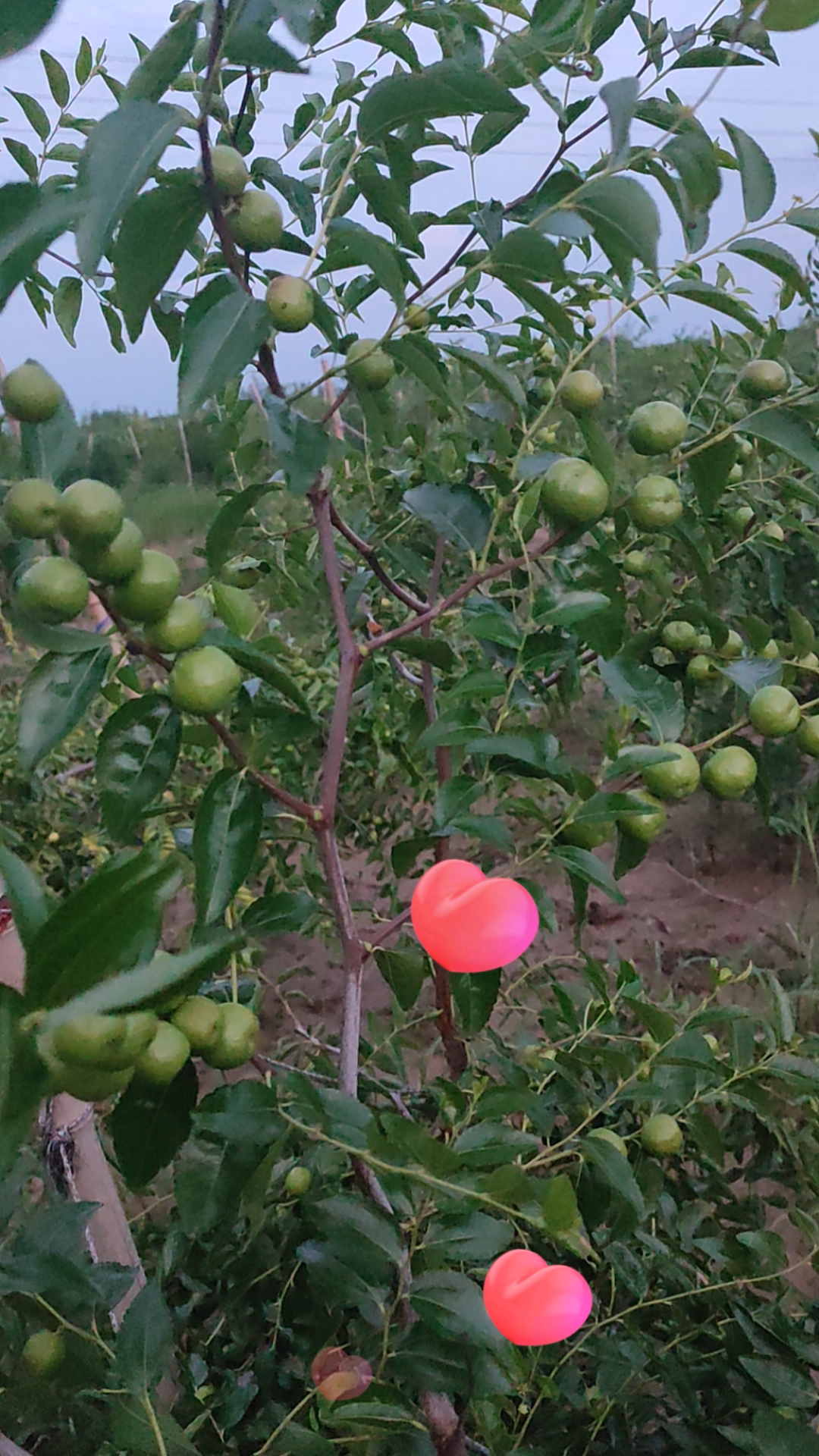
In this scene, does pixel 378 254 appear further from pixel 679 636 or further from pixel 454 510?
pixel 679 636

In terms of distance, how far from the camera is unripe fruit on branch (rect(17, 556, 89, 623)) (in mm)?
397

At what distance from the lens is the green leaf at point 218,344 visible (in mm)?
433

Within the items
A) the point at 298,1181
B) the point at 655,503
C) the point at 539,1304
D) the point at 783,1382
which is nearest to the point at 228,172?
the point at 655,503

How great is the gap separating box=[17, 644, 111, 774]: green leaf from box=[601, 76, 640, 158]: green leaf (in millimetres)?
399

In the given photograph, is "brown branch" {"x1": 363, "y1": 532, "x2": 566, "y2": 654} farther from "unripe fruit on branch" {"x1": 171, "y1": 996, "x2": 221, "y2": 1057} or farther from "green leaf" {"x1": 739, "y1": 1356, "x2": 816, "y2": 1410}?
"green leaf" {"x1": 739, "y1": 1356, "x2": 816, "y2": 1410}

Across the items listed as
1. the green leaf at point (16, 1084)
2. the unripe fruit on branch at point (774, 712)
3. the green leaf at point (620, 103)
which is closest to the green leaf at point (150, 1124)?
the green leaf at point (16, 1084)

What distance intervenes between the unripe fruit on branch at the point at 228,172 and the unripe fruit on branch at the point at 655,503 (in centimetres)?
33

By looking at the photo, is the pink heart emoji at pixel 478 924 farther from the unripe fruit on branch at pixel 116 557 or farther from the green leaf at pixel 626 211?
the green leaf at pixel 626 211

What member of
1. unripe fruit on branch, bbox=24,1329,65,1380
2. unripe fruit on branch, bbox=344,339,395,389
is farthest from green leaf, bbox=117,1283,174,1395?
unripe fruit on branch, bbox=344,339,395,389

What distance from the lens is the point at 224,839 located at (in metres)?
0.51

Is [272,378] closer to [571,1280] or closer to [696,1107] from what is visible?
[571,1280]

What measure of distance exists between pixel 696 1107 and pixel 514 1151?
0.29m

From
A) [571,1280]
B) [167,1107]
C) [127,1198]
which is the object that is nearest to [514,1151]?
[571,1280]

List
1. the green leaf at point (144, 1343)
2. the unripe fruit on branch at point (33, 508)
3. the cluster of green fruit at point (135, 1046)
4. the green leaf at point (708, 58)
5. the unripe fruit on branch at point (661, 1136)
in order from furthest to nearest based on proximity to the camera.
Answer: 1. the unripe fruit on branch at point (661, 1136)
2. the green leaf at point (708, 58)
3. the green leaf at point (144, 1343)
4. the unripe fruit on branch at point (33, 508)
5. the cluster of green fruit at point (135, 1046)
